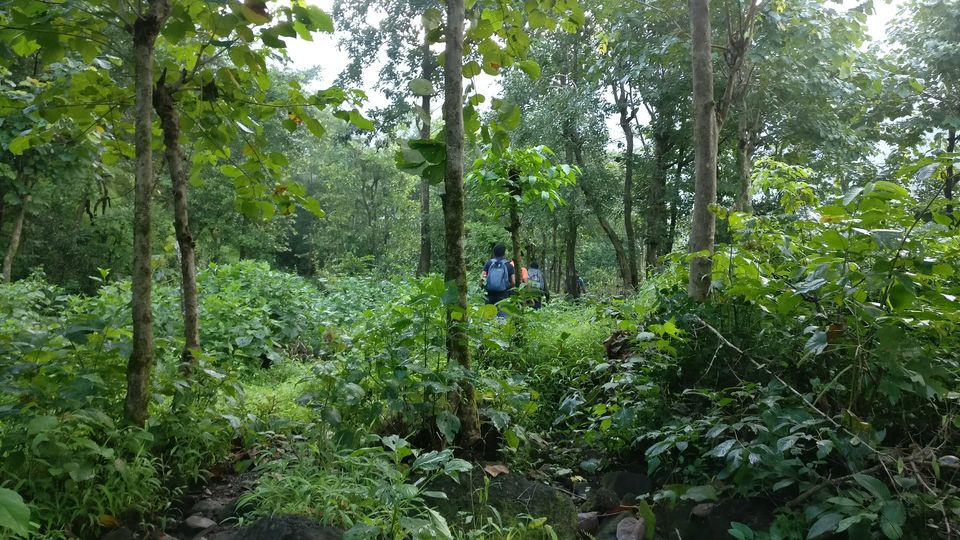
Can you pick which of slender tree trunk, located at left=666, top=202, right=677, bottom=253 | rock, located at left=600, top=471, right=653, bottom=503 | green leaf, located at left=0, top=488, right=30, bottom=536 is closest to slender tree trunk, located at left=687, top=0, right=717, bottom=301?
rock, located at left=600, top=471, right=653, bottom=503

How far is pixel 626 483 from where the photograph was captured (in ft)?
11.2

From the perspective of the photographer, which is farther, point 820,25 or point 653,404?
point 820,25

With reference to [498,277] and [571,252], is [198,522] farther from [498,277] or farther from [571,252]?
[571,252]

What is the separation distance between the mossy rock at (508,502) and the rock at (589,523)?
83 mm

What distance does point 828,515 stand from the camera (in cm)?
228

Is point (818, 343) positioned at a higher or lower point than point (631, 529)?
higher

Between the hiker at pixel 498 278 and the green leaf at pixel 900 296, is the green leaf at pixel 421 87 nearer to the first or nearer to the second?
the green leaf at pixel 900 296

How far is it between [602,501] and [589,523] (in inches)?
10.0

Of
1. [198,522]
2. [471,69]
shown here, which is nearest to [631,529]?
[198,522]

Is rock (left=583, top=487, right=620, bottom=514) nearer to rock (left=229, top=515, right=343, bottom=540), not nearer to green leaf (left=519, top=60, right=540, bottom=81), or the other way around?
rock (left=229, top=515, right=343, bottom=540)

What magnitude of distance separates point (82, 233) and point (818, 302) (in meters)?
20.0

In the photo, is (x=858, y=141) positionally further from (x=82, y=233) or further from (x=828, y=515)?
(x=82, y=233)

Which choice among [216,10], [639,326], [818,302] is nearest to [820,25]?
[639,326]

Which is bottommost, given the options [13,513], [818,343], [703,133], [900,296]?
[13,513]
